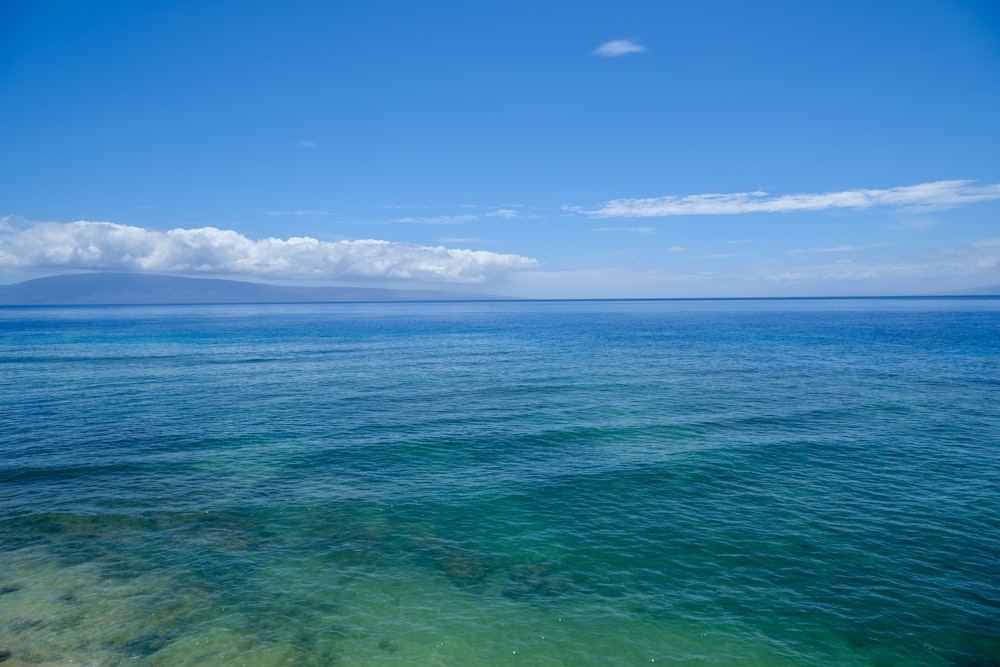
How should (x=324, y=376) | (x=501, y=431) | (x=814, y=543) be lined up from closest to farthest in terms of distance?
1. (x=814, y=543)
2. (x=501, y=431)
3. (x=324, y=376)

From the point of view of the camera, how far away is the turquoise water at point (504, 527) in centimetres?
2055

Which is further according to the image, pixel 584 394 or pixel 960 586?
pixel 584 394

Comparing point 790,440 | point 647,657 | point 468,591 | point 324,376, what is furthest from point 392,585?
point 324,376

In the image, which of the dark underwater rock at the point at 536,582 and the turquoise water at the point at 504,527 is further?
the dark underwater rock at the point at 536,582

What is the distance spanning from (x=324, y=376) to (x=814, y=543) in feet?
218

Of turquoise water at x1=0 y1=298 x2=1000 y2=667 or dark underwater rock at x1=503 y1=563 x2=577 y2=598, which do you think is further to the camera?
dark underwater rock at x1=503 y1=563 x2=577 y2=598

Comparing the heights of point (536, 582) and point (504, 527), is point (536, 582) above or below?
below

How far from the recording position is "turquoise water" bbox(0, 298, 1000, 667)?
20547mm

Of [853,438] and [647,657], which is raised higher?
[853,438]

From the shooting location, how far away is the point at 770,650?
1988cm

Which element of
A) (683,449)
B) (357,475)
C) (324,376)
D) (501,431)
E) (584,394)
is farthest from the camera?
(324,376)

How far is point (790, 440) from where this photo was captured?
43250 mm

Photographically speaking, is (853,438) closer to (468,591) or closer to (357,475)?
(468,591)

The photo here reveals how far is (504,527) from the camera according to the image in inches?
1166
